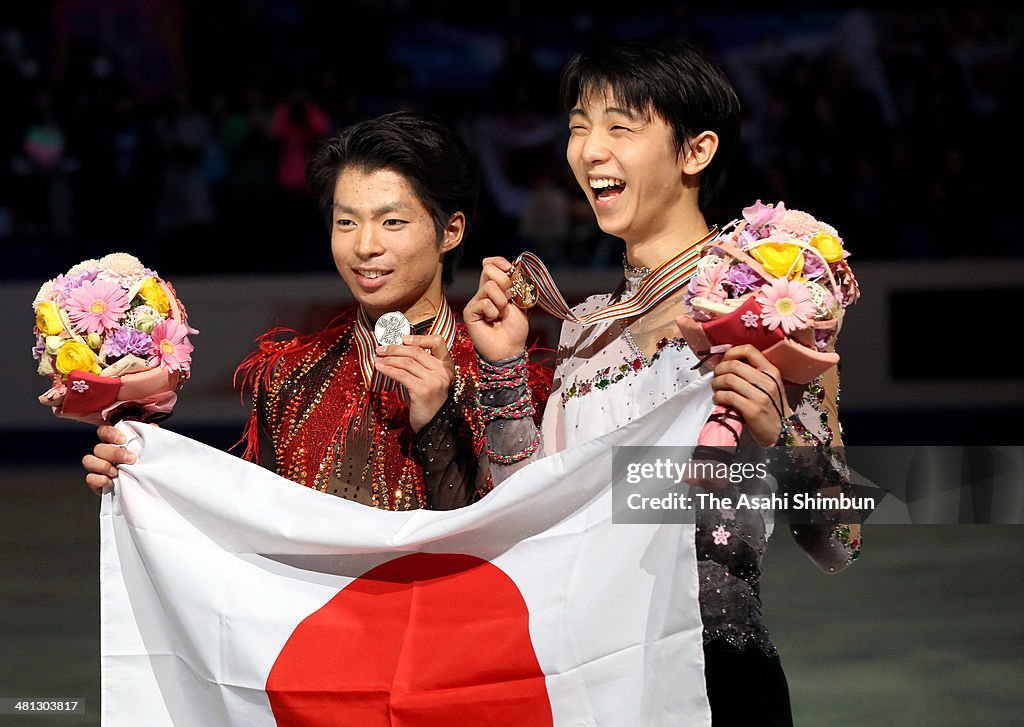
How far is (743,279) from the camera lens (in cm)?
220

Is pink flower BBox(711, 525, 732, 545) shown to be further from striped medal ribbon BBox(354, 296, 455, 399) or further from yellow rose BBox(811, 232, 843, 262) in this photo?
striped medal ribbon BBox(354, 296, 455, 399)

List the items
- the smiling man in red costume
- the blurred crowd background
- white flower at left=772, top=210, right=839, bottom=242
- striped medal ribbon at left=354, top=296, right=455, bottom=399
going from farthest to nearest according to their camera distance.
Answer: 1. the blurred crowd background
2. striped medal ribbon at left=354, top=296, right=455, bottom=399
3. the smiling man in red costume
4. white flower at left=772, top=210, right=839, bottom=242

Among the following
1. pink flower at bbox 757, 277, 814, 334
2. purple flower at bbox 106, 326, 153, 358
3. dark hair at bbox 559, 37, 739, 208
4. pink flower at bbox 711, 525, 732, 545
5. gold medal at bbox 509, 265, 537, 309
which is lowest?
pink flower at bbox 711, 525, 732, 545

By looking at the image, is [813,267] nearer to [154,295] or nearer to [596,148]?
[596,148]

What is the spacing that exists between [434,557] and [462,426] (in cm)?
36

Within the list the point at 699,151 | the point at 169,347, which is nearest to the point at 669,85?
the point at 699,151

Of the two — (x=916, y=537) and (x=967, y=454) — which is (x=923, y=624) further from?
(x=967, y=454)

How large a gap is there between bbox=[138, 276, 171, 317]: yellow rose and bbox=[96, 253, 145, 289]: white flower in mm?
17

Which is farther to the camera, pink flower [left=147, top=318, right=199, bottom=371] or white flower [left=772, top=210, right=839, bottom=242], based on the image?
pink flower [left=147, top=318, right=199, bottom=371]

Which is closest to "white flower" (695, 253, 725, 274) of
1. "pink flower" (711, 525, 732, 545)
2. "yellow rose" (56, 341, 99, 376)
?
"pink flower" (711, 525, 732, 545)

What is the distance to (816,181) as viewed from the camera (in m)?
9.12

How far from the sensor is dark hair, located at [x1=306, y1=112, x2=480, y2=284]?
2.79m

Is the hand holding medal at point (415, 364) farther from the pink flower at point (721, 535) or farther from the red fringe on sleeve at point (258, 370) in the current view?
the pink flower at point (721, 535)

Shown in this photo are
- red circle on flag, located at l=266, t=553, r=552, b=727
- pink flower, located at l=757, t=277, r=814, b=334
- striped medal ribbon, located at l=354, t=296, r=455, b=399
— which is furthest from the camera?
striped medal ribbon, located at l=354, t=296, r=455, b=399
